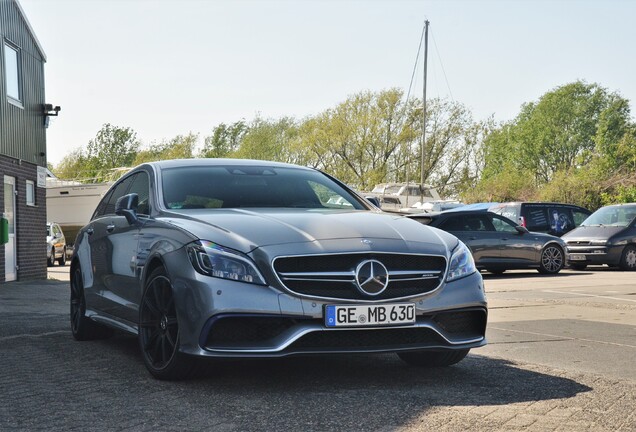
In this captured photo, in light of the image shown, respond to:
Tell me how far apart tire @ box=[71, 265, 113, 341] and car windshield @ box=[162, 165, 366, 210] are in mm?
1794

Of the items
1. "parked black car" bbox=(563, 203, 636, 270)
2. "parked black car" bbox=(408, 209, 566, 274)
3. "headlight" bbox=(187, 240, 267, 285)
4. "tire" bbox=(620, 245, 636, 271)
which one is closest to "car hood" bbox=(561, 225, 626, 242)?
"parked black car" bbox=(563, 203, 636, 270)

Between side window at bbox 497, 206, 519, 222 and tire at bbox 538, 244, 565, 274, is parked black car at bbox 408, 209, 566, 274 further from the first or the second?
side window at bbox 497, 206, 519, 222

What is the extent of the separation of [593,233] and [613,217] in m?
0.96

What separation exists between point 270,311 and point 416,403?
952 millimetres

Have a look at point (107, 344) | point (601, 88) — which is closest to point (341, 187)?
→ point (107, 344)

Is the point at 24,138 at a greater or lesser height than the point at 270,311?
greater

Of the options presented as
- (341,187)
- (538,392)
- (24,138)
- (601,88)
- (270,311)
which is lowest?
(538,392)

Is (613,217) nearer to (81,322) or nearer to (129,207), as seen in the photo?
(81,322)

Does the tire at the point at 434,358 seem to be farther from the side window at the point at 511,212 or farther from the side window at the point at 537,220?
the side window at the point at 537,220

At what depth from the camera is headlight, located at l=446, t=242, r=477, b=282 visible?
591 centimetres

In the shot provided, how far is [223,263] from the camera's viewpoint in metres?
5.54

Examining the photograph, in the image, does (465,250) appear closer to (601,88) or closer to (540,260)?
(540,260)

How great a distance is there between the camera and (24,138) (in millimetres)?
21391

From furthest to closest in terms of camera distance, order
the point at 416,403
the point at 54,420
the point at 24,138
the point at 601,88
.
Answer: the point at 601,88, the point at 24,138, the point at 416,403, the point at 54,420
